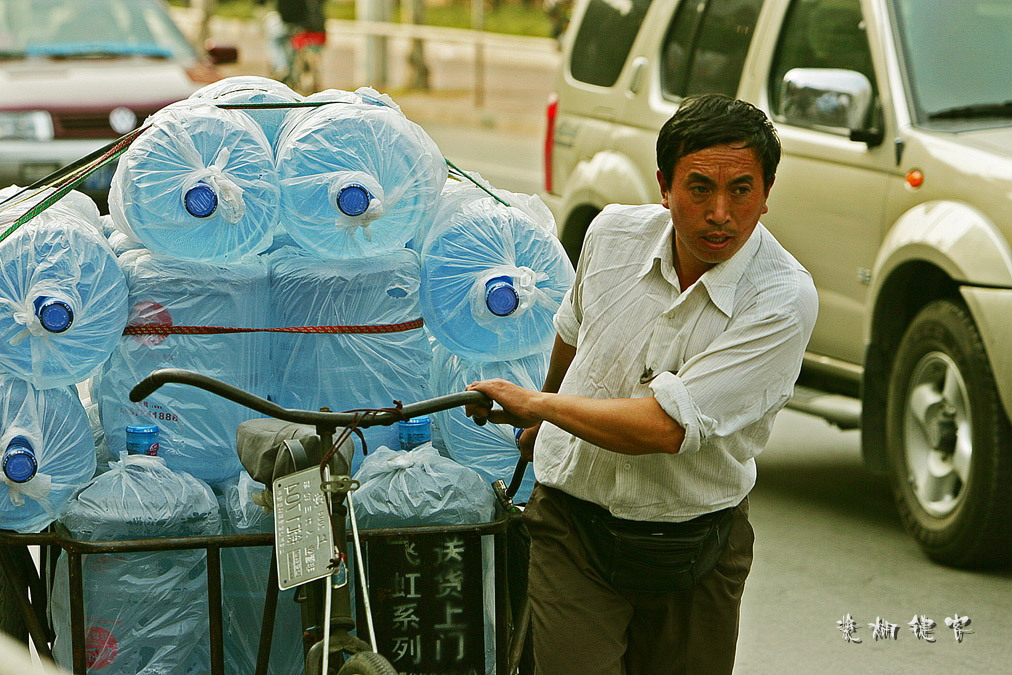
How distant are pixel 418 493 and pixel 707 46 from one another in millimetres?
4160

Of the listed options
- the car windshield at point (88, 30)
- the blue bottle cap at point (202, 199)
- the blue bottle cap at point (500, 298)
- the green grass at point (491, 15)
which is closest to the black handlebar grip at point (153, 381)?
the blue bottle cap at point (202, 199)

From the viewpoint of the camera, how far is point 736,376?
2.67 meters

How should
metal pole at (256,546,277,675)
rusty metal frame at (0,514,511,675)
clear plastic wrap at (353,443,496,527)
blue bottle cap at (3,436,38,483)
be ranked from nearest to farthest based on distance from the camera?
metal pole at (256,546,277,675), rusty metal frame at (0,514,511,675), blue bottle cap at (3,436,38,483), clear plastic wrap at (353,443,496,527)

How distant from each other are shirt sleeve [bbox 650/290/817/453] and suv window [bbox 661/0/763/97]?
408 cm

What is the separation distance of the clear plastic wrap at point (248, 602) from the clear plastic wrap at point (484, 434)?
531 millimetres

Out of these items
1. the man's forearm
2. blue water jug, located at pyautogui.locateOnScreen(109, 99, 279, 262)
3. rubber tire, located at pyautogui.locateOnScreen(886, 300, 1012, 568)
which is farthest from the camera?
rubber tire, located at pyautogui.locateOnScreen(886, 300, 1012, 568)

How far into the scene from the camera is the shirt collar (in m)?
2.71

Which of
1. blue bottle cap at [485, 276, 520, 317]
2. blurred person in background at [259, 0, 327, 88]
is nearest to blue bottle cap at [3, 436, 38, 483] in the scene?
blue bottle cap at [485, 276, 520, 317]

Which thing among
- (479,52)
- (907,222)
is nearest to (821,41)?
(907,222)

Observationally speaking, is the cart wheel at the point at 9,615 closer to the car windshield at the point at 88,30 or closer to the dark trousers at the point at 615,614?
the dark trousers at the point at 615,614

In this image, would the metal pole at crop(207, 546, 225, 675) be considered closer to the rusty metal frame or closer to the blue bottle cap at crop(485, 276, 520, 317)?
the rusty metal frame

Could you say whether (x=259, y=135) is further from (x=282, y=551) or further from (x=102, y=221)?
(x=282, y=551)

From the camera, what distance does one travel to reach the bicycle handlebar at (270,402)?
8.35ft

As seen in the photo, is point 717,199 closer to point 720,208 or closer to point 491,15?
point 720,208
